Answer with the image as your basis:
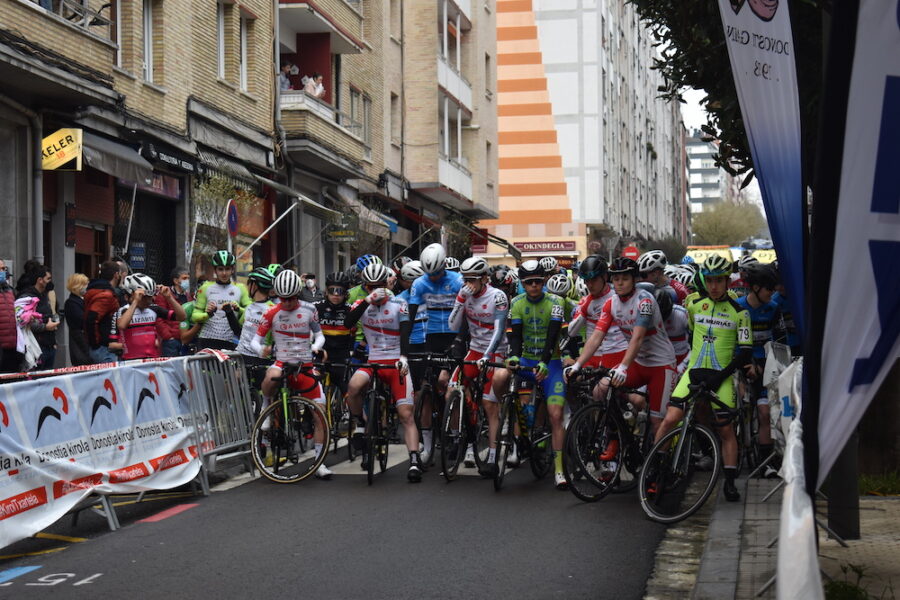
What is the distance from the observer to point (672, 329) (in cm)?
1170

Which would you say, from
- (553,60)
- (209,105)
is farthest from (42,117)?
(553,60)

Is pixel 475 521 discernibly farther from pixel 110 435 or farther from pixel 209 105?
pixel 209 105

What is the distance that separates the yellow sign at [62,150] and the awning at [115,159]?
0.20 meters

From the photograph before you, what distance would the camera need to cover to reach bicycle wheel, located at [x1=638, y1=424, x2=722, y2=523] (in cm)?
899

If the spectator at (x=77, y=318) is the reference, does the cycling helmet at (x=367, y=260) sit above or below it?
above

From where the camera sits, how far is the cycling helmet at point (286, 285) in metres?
11.7

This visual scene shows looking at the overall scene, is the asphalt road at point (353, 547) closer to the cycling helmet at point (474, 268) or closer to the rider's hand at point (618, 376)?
the rider's hand at point (618, 376)

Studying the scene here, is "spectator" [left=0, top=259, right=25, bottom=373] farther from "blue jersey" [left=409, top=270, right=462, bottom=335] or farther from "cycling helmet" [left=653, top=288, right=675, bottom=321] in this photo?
"cycling helmet" [left=653, top=288, right=675, bottom=321]

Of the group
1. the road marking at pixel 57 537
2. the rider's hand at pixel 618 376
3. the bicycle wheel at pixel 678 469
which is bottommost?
the road marking at pixel 57 537

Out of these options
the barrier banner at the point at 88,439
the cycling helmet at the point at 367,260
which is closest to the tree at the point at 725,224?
the cycling helmet at the point at 367,260

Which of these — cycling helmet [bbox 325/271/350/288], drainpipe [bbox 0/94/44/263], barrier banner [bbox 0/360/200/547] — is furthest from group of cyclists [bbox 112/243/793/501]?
drainpipe [bbox 0/94/44/263]

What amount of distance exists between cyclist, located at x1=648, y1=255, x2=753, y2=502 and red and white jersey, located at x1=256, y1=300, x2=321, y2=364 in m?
3.54

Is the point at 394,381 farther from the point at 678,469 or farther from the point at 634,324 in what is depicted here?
the point at 678,469

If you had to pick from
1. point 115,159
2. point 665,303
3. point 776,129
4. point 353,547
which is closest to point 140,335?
point 665,303
